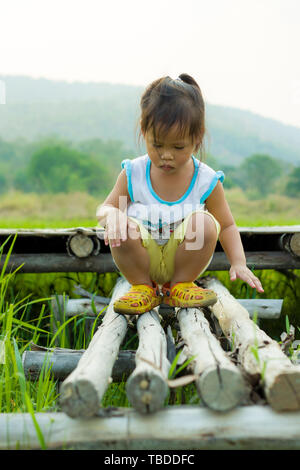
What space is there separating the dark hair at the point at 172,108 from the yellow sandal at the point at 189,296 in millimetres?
742

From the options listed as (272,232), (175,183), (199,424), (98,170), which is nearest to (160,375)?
(199,424)

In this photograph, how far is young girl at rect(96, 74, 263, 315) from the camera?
245cm

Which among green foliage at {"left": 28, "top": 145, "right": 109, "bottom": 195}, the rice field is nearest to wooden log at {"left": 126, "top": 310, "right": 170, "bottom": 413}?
the rice field

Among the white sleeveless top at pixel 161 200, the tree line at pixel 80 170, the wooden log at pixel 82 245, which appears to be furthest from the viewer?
the tree line at pixel 80 170

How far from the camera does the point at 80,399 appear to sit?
157 cm

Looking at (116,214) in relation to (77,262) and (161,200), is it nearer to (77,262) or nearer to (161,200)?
(161,200)

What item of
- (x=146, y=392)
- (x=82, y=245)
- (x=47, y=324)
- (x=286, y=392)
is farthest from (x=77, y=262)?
(x=286, y=392)

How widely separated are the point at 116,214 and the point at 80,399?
3.60ft

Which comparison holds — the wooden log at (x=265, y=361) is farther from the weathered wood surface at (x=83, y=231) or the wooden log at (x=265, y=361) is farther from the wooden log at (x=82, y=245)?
the wooden log at (x=82, y=245)

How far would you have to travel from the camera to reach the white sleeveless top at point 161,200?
2.77m

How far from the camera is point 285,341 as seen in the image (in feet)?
7.07

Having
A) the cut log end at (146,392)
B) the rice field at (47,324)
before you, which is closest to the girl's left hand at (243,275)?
the rice field at (47,324)

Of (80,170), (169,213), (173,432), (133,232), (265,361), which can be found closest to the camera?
(173,432)
